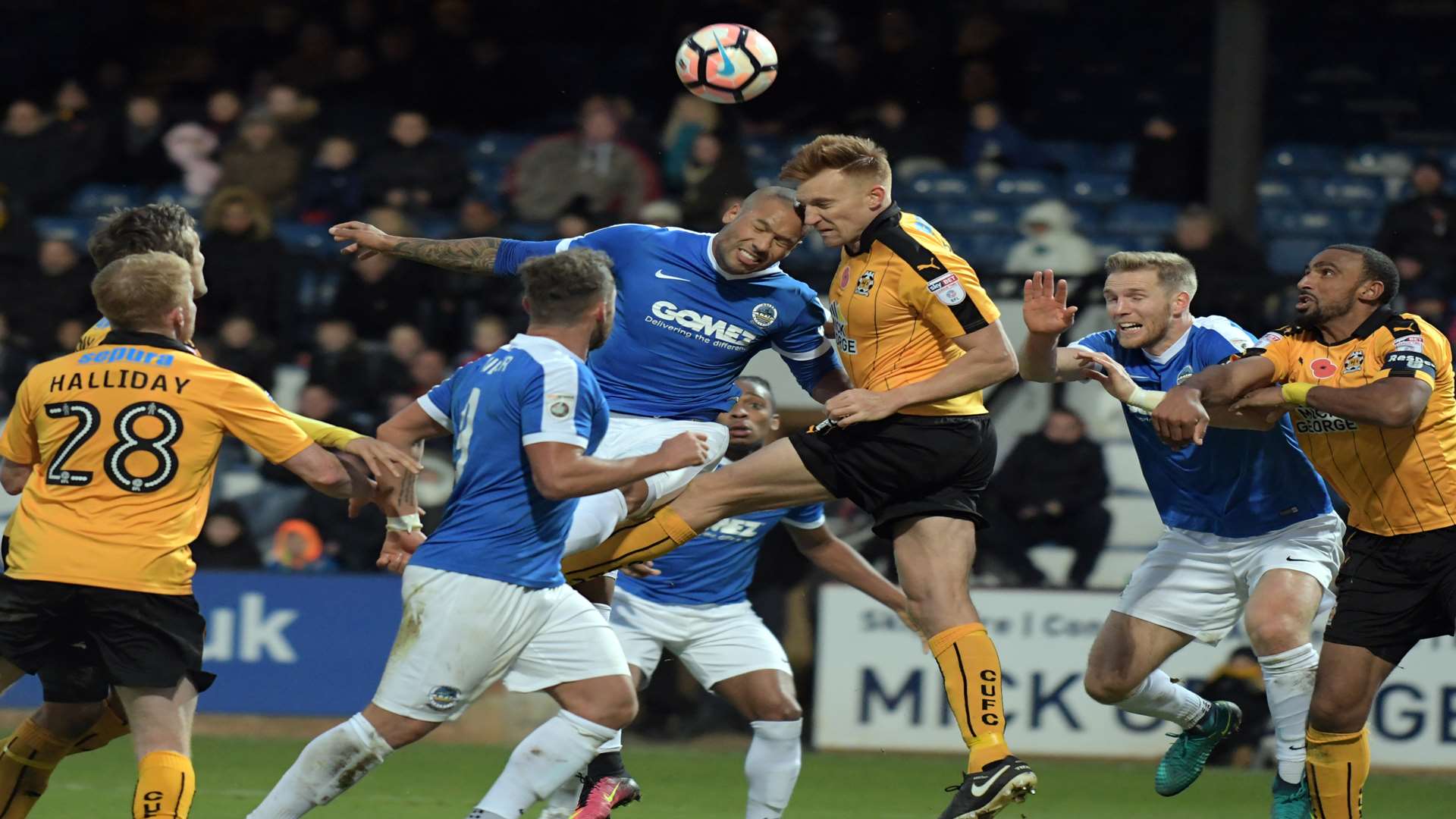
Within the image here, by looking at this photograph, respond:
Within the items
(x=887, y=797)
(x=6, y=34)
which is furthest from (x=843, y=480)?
(x=6, y=34)

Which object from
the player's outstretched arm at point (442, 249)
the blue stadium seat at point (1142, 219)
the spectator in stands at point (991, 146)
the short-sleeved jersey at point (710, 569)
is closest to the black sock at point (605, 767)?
the short-sleeved jersey at point (710, 569)

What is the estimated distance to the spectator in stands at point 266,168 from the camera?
13906 millimetres

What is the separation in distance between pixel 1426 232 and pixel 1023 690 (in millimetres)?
4379

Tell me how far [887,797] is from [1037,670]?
174 cm

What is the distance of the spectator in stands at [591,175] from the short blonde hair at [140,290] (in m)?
7.03

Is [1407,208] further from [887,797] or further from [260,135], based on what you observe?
[260,135]

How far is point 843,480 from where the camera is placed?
679 centimetres

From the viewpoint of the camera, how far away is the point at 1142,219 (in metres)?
14.2

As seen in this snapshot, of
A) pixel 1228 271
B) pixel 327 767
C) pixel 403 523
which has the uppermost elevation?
pixel 1228 271

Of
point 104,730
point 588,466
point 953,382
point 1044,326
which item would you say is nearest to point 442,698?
point 588,466

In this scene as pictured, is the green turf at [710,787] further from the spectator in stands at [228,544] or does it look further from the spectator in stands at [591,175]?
the spectator in stands at [591,175]

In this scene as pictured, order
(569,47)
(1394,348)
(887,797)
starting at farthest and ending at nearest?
(569,47)
(887,797)
(1394,348)

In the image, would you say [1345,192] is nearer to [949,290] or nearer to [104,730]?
[949,290]

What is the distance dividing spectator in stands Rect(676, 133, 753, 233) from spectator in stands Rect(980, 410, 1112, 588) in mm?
2581
